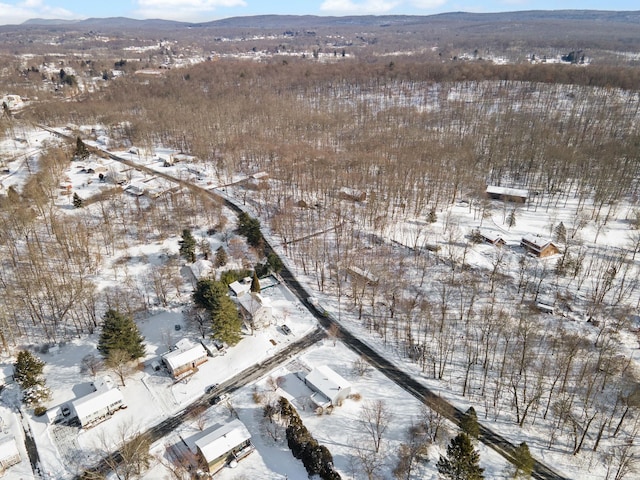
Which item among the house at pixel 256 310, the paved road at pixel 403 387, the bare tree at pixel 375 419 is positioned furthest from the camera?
the house at pixel 256 310

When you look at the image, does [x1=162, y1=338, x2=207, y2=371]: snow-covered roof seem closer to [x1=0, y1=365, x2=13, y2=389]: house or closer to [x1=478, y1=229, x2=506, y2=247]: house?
[x1=0, y1=365, x2=13, y2=389]: house

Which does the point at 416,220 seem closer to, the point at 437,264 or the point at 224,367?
the point at 437,264

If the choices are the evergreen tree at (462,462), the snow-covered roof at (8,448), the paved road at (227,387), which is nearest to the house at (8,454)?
the snow-covered roof at (8,448)

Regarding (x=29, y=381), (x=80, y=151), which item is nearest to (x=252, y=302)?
(x=29, y=381)

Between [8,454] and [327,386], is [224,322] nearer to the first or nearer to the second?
[327,386]

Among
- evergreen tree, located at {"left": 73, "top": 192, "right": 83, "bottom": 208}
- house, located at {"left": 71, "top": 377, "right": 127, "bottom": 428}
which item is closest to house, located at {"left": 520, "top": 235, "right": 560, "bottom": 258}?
house, located at {"left": 71, "top": 377, "right": 127, "bottom": 428}

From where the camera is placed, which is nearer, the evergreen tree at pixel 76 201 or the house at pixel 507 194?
the evergreen tree at pixel 76 201

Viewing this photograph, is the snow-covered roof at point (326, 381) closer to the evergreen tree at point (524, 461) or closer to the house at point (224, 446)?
the house at point (224, 446)
